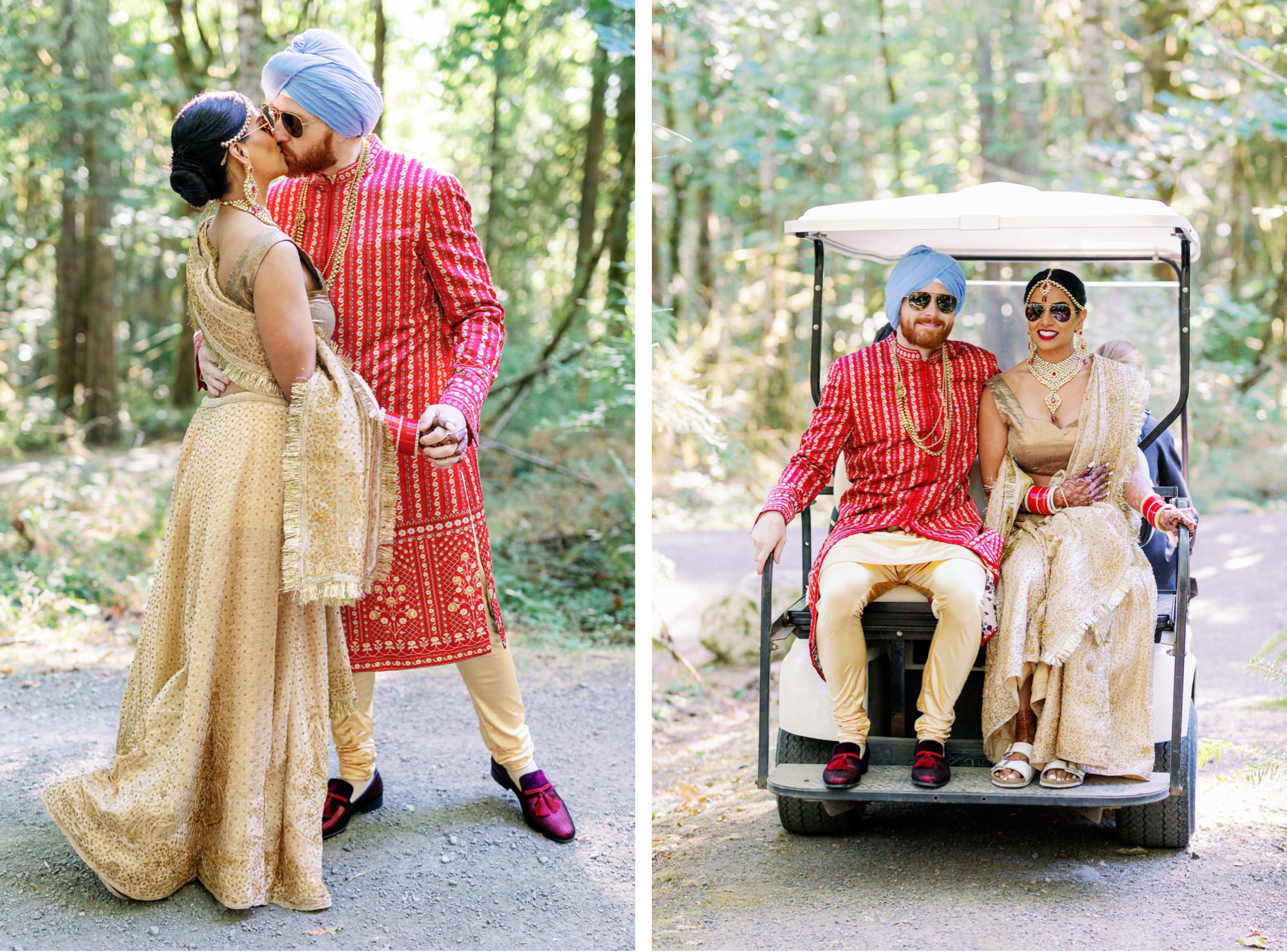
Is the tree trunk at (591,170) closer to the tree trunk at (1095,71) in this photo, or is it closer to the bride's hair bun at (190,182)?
the tree trunk at (1095,71)

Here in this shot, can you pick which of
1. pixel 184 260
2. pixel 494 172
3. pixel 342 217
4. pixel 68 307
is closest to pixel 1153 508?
pixel 342 217

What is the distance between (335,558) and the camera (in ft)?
10.3

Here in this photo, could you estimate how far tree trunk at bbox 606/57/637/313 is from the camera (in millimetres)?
9430

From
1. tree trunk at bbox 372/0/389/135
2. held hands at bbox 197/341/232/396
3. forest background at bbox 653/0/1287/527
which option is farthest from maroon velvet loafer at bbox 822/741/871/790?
tree trunk at bbox 372/0/389/135

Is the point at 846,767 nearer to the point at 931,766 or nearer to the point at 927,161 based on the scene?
the point at 931,766

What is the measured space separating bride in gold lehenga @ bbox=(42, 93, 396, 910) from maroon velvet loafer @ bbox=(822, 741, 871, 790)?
1.49 m

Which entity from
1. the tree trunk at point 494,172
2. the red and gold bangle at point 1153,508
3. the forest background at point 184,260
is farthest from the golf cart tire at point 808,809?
the tree trunk at point 494,172

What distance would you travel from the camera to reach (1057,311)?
3.99 metres

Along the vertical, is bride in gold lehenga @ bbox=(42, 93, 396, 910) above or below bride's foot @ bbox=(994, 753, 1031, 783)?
above

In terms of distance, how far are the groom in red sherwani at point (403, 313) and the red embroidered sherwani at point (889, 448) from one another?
103 cm

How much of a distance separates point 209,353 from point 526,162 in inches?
344

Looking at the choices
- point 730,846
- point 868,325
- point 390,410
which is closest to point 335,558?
point 390,410

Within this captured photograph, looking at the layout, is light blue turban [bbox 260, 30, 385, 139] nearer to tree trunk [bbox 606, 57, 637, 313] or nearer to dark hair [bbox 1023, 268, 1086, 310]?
dark hair [bbox 1023, 268, 1086, 310]

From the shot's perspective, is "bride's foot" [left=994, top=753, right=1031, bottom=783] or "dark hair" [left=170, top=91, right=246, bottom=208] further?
"bride's foot" [left=994, top=753, right=1031, bottom=783]
